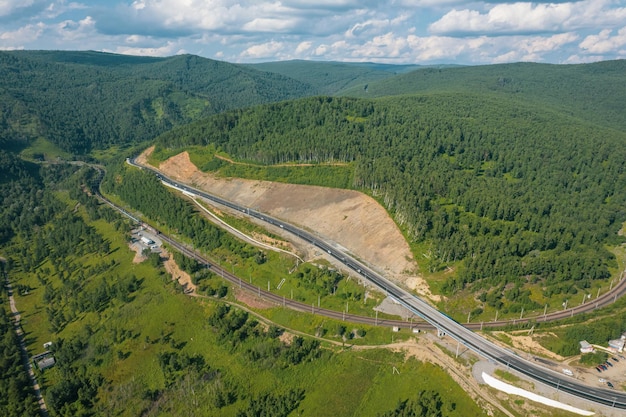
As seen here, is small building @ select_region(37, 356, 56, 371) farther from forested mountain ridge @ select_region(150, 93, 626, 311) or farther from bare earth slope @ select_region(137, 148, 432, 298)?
forested mountain ridge @ select_region(150, 93, 626, 311)

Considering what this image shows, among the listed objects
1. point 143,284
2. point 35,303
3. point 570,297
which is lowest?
point 35,303

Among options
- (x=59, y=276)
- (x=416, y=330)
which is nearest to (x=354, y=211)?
(x=416, y=330)

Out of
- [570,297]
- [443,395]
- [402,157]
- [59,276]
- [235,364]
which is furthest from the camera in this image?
[402,157]

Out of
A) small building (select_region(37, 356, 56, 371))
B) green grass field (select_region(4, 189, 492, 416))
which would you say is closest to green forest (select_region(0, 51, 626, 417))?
green grass field (select_region(4, 189, 492, 416))

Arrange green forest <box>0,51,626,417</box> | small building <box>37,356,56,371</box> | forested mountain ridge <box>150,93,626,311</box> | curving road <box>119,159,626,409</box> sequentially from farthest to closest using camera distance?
forested mountain ridge <box>150,93,626,311</box> < small building <box>37,356,56,371</box> < green forest <box>0,51,626,417</box> < curving road <box>119,159,626,409</box>

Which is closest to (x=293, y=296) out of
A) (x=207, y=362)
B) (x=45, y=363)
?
(x=207, y=362)

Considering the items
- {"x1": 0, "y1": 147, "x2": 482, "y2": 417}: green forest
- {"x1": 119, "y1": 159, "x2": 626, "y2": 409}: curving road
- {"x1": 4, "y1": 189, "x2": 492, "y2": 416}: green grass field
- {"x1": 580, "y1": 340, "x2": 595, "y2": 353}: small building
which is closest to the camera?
{"x1": 119, "y1": 159, "x2": 626, "y2": 409}: curving road

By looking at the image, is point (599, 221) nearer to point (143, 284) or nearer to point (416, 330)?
point (416, 330)

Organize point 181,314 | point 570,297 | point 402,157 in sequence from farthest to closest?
point 402,157
point 181,314
point 570,297
